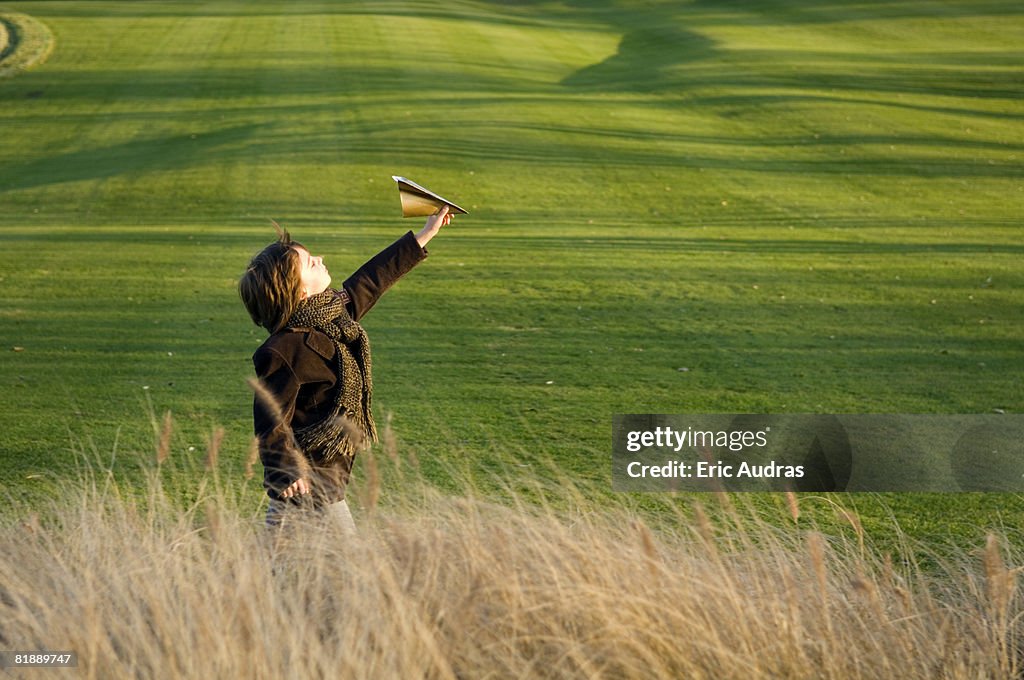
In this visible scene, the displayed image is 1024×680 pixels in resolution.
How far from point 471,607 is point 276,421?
103 centimetres

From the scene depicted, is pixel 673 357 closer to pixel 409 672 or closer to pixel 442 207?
pixel 442 207

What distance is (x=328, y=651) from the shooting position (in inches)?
130

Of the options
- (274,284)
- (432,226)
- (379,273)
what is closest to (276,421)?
(274,284)

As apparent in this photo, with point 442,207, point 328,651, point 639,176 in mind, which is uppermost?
point 442,207

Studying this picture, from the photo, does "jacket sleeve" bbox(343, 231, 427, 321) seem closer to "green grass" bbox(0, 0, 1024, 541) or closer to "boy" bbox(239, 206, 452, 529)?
"boy" bbox(239, 206, 452, 529)

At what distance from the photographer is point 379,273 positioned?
15.5ft

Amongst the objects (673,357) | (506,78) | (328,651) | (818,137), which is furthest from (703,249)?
(506,78)

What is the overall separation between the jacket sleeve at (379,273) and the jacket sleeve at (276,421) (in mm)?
547

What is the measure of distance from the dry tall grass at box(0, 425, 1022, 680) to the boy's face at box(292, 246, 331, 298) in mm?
806

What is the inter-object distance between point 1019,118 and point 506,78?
998 cm

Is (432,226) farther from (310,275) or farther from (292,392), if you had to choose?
(292,392)

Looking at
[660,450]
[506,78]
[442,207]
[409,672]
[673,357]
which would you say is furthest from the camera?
[506,78]

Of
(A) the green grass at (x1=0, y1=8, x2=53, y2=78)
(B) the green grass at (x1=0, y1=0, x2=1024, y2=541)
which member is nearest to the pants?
(B) the green grass at (x1=0, y1=0, x2=1024, y2=541)

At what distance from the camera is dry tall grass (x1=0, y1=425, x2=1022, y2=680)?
10.7 feet
